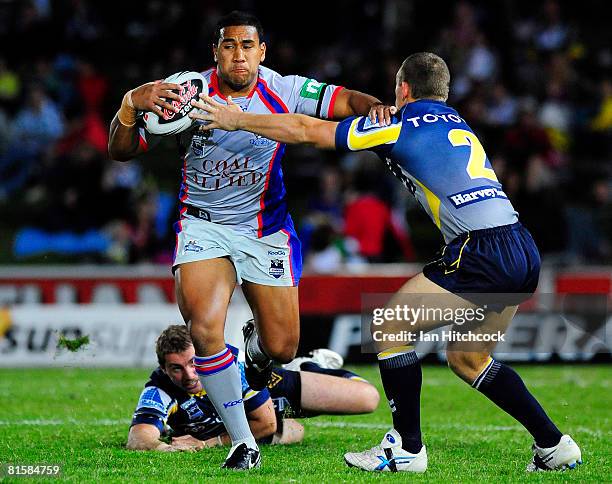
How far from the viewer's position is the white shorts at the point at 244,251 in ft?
22.1

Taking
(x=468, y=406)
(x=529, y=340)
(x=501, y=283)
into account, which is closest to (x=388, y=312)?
(x=501, y=283)

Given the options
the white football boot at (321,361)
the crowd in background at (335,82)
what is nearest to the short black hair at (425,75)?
the white football boot at (321,361)

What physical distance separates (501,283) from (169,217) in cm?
935

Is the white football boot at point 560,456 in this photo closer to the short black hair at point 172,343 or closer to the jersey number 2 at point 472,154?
the jersey number 2 at point 472,154

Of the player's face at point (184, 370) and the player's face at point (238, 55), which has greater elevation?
the player's face at point (238, 55)

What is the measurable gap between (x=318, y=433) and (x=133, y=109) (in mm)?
2782

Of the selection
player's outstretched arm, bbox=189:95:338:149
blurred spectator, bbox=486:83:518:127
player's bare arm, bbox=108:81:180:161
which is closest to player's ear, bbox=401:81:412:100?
player's outstretched arm, bbox=189:95:338:149

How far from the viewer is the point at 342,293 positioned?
1273 cm

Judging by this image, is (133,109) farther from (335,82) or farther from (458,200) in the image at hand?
(335,82)

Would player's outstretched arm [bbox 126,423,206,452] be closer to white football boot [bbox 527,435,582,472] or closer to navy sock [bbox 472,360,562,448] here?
navy sock [bbox 472,360,562,448]

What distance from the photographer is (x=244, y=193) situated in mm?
7004

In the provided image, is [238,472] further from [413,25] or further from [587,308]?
[413,25]

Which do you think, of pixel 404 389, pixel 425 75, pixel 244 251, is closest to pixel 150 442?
pixel 244 251

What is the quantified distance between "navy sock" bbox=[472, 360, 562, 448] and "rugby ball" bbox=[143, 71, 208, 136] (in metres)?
2.23
